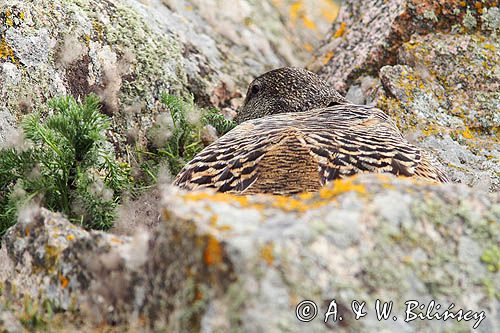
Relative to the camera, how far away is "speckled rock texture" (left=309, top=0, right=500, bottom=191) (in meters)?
5.83

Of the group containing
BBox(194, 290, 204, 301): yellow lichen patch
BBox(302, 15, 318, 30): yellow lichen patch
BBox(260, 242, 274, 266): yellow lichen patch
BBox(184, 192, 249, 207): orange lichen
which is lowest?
BBox(194, 290, 204, 301): yellow lichen patch

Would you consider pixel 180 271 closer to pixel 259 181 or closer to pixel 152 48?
pixel 259 181

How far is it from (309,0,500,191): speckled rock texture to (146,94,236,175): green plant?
194 centimetres

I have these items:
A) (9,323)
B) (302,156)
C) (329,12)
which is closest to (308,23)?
(329,12)

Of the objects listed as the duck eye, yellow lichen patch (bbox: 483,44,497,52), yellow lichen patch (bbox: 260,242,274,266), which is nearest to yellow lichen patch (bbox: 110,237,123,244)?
yellow lichen patch (bbox: 260,242,274,266)

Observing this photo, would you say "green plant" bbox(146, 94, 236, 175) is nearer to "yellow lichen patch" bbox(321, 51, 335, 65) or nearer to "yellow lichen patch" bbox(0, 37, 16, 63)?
"yellow lichen patch" bbox(0, 37, 16, 63)

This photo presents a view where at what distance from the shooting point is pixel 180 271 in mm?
2342

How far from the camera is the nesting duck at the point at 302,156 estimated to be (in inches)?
141

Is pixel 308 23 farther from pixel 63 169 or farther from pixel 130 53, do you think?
pixel 63 169

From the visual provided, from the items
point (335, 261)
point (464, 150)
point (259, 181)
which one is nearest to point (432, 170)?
point (259, 181)

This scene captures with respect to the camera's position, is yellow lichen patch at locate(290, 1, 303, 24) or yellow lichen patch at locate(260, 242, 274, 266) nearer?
yellow lichen patch at locate(260, 242, 274, 266)

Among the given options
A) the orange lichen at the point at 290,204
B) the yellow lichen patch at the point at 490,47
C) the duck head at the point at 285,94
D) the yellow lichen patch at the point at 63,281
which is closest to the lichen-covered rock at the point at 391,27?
the yellow lichen patch at the point at 490,47

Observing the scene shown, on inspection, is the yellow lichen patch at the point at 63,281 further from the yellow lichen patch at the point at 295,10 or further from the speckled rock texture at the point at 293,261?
the yellow lichen patch at the point at 295,10
